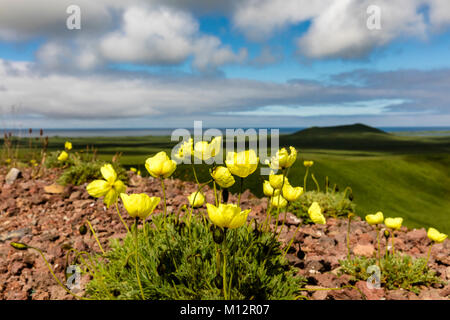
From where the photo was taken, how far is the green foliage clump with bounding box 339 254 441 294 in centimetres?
306

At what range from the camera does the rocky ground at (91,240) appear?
2898mm

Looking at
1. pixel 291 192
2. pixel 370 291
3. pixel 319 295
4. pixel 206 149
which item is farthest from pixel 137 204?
pixel 370 291

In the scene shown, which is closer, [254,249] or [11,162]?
[254,249]

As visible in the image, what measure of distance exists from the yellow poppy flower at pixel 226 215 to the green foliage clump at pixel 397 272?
198cm

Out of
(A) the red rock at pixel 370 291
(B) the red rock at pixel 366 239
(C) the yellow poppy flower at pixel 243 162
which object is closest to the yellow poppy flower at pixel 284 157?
(C) the yellow poppy flower at pixel 243 162

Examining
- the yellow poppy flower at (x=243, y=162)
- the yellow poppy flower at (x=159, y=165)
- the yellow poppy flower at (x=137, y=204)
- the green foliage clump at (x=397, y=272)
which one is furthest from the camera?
the green foliage clump at (x=397, y=272)

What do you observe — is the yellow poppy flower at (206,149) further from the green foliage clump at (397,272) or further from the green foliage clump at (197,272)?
the green foliage clump at (397,272)

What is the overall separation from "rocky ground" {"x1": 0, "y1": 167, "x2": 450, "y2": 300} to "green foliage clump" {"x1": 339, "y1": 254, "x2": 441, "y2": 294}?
0.10 metres

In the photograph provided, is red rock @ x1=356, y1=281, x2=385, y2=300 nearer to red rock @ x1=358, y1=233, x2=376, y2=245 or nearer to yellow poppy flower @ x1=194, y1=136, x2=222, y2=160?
red rock @ x1=358, y1=233, x2=376, y2=245

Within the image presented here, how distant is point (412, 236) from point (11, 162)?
879 cm

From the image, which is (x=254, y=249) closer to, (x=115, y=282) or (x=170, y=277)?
(x=170, y=277)

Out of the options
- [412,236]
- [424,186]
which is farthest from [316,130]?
[412,236]

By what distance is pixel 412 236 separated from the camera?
433 centimetres

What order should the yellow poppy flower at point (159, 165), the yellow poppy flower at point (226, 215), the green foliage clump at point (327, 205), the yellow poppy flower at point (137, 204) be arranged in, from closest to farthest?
the yellow poppy flower at point (226, 215) → the yellow poppy flower at point (137, 204) → the yellow poppy flower at point (159, 165) → the green foliage clump at point (327, 205)
